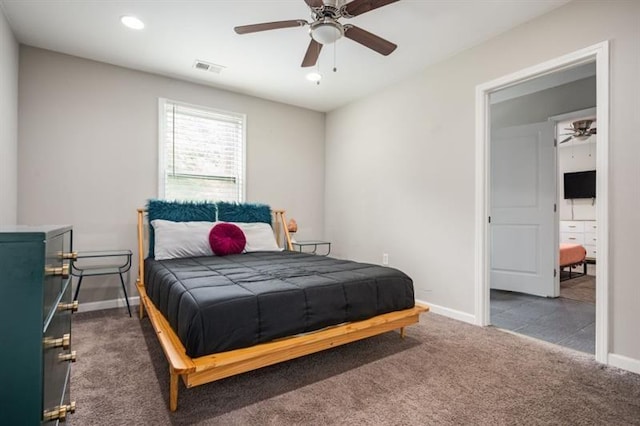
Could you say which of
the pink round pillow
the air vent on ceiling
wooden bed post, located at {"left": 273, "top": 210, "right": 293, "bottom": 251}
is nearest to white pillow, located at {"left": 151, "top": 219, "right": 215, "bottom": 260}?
the pink round pillow

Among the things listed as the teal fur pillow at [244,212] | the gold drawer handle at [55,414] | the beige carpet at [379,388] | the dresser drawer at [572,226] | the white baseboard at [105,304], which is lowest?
the beige carpet at [379,388]

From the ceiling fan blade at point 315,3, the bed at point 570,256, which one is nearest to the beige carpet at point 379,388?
the ceiling fan blade at point 315,3

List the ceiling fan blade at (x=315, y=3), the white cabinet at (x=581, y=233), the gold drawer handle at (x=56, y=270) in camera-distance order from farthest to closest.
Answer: the white cabinet at (x=581, y=233) < the ceiling fan blade at (x=315, y=3) < the gold drawer handle at (x=56, y=270)

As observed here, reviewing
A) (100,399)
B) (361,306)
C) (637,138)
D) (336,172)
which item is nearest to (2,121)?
(100,399)

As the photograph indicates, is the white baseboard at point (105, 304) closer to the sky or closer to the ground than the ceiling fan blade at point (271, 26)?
closer to the ground

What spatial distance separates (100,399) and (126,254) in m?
1.66

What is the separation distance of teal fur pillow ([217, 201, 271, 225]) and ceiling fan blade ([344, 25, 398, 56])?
7.55ft

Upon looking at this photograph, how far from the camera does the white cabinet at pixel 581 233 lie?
626 centimetres

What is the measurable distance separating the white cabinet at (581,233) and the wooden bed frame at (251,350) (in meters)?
5.88

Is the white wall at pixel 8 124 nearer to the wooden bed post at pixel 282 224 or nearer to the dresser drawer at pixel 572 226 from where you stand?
the wooden bed post at pixel 282 224

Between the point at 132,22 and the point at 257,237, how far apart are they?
7.39 feet

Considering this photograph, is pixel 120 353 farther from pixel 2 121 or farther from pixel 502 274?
pixel 502 274

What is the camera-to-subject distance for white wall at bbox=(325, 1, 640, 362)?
2.08 metres

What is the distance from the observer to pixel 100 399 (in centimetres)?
169
